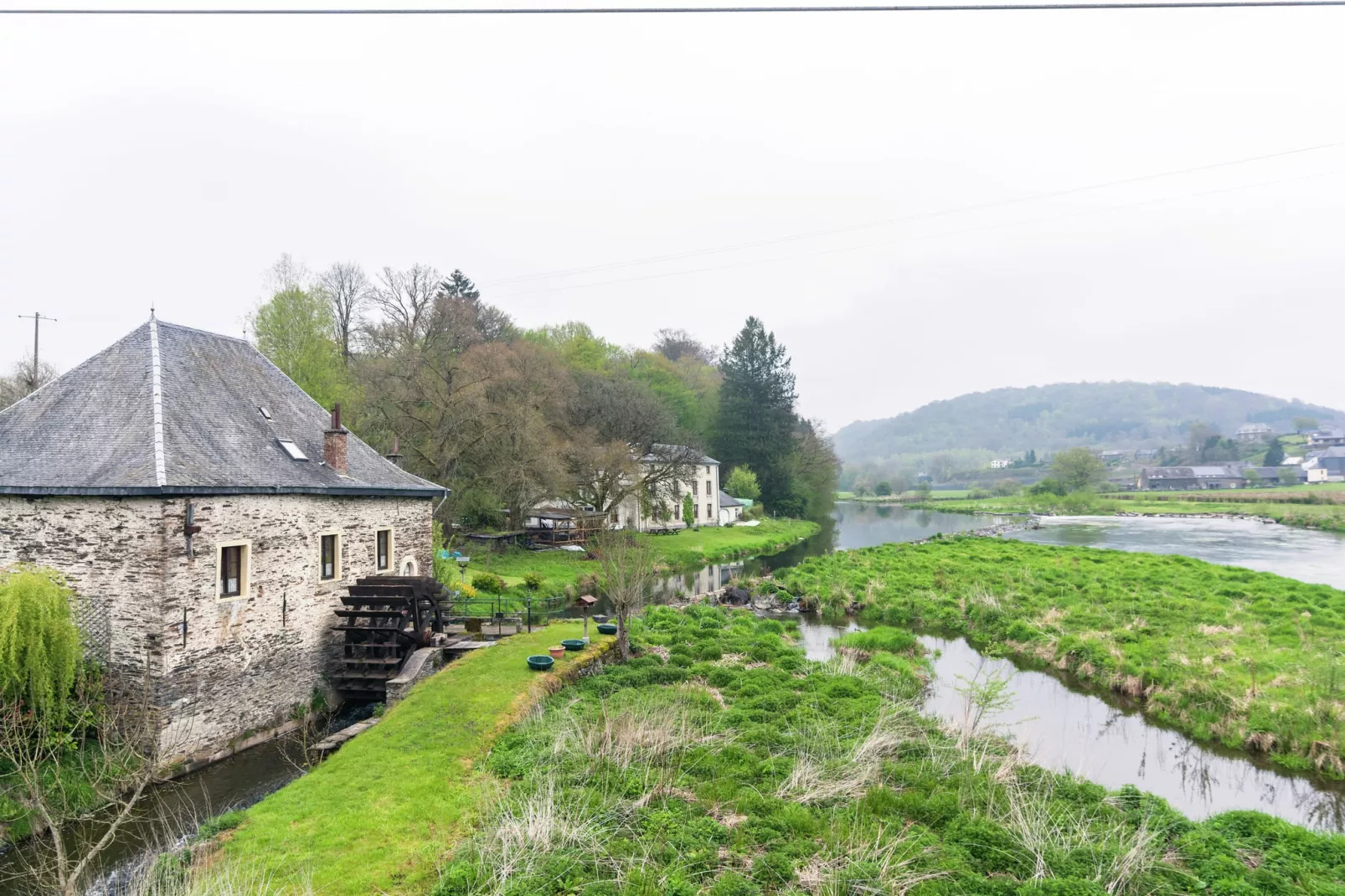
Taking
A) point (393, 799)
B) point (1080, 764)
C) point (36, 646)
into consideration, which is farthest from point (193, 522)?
point (1080, 764)

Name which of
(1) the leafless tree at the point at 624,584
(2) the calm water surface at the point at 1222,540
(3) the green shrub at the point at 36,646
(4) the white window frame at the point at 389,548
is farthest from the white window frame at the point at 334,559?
(2) the calm water surface at the point at 1222,540

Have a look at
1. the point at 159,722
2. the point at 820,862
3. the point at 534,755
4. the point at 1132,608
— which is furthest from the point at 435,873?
the point at 1132,608

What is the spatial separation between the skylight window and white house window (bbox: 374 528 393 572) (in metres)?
2.71

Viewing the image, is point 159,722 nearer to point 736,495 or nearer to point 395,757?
point 395,757

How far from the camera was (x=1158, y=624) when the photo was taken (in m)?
18.5

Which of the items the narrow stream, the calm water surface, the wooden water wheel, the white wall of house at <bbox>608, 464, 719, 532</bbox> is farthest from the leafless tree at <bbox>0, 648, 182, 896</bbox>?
the calm water surface

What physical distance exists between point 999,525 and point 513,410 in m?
43.2

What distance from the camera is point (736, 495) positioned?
5956cm

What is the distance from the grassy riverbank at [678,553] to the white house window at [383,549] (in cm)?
493

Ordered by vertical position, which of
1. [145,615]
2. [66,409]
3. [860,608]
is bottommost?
[860,608]

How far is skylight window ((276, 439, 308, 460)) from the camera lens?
1558 cm

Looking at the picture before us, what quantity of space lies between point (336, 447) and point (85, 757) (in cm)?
768

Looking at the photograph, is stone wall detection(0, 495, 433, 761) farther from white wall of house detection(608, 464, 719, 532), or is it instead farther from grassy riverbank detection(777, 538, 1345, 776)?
white wall of house detection(608, 464, 719, 532)

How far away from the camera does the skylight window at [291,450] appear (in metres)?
15.6
